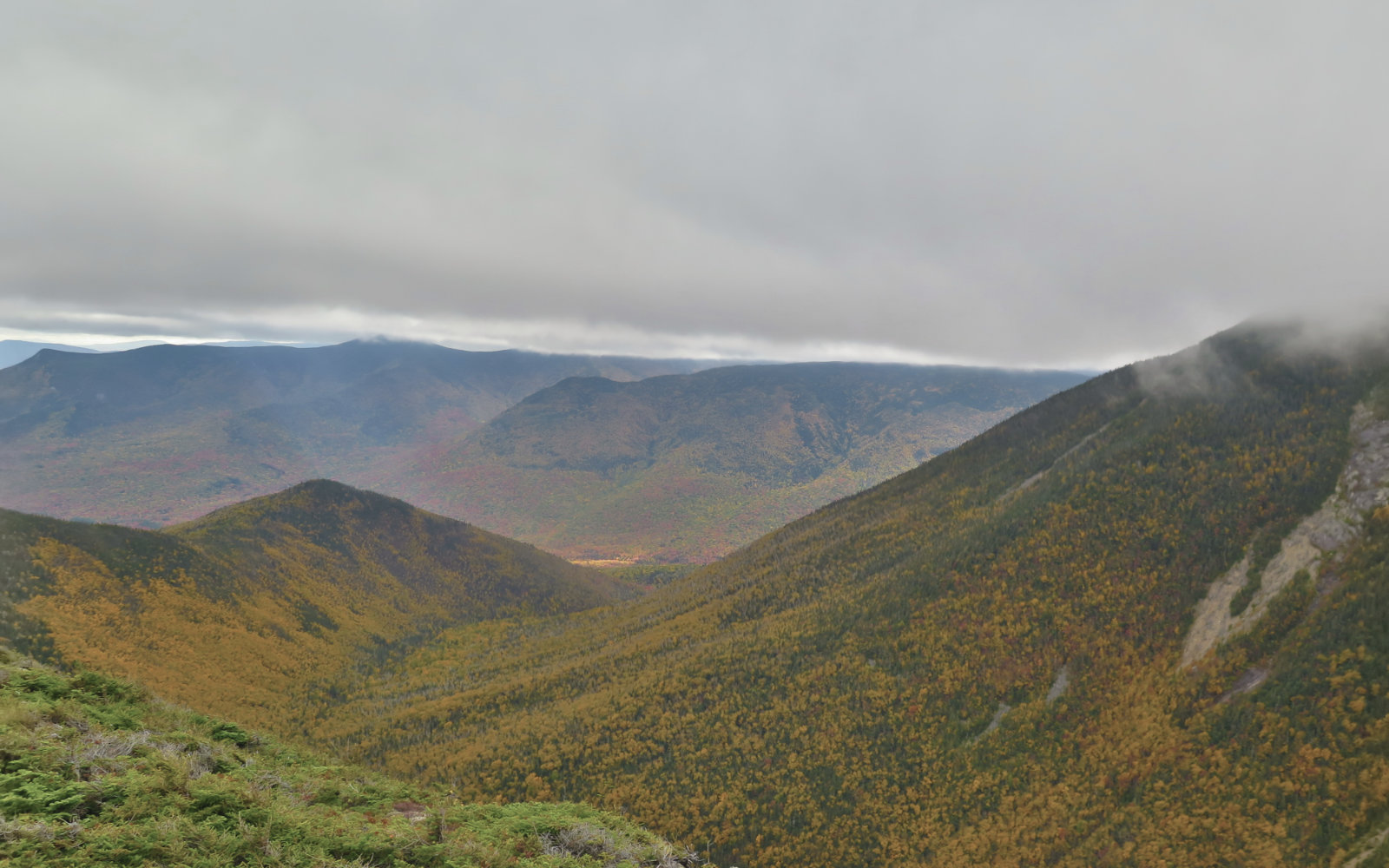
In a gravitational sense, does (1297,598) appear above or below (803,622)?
above

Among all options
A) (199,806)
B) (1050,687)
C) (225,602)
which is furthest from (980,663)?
(225,602)

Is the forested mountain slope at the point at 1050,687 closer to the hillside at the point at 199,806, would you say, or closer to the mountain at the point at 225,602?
the mountain at the point at 225,602

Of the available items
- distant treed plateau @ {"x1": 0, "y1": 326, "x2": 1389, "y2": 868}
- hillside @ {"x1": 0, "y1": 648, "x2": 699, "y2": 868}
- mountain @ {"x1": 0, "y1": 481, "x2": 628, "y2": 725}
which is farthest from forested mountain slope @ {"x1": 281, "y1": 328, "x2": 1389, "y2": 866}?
hillside @ {"x1": 0, "y1": 648, "x2": 699, "y2": 868}

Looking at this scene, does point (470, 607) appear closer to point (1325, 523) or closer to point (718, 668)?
point (718, 668)

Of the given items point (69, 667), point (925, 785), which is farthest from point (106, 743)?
point (69, 667)

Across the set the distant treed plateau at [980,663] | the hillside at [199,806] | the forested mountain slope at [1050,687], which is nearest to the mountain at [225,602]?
the distant treed plateau at [980,663]

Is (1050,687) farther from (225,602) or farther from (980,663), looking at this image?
(225,602)

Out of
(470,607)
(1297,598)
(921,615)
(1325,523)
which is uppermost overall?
(1325,523)
